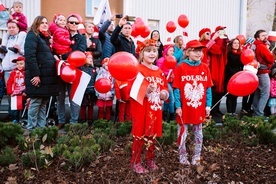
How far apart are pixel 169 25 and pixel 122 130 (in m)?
3.67

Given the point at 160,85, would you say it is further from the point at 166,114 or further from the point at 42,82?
the point at 166,114

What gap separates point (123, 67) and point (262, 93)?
5.16 metres

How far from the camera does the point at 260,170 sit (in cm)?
451

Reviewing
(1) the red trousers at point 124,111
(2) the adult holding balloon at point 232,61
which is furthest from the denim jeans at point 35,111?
(2) the adult holding balloon at point 232,61

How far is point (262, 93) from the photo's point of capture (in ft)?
26.4

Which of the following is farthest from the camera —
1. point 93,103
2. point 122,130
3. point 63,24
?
point 93,103

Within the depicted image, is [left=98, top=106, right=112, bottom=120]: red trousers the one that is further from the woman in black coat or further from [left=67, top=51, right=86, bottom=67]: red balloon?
[left=67, top=51, right=86, bottom=67]: red balloon

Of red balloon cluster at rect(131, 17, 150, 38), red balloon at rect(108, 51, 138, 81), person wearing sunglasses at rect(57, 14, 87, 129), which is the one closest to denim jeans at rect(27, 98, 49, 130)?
person wearing sunglasses at rect(57, 14, 87, 129)

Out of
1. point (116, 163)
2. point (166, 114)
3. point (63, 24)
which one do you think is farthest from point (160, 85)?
point (166, 114)

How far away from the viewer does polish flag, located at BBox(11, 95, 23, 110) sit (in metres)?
6.68

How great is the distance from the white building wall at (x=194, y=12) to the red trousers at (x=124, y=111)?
8125 millimetres

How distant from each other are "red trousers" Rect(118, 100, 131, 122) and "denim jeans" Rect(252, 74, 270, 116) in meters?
3.09

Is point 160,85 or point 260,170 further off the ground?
point 160,85

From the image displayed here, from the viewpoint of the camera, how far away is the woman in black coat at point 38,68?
5.84 metres
